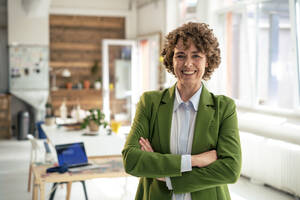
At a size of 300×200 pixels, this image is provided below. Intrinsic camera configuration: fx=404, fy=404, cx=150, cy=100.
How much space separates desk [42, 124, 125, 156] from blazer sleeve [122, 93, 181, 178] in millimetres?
2434

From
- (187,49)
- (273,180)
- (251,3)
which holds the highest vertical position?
(251,3)

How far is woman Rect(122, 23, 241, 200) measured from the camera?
1.84 m

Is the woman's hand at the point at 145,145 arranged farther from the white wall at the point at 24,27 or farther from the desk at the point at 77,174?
the white wall at the point at 24,27

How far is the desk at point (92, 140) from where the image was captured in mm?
4425

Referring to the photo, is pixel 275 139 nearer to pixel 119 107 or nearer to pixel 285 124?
pixel 285 124

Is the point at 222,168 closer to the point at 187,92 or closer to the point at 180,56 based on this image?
the point at 187,92

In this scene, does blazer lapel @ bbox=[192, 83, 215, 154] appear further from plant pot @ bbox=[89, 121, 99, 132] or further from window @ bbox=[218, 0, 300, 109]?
window @ bbox=[218, 0, 300, 109]

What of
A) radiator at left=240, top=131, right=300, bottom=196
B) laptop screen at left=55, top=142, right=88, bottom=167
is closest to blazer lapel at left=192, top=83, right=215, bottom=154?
laptop screen at left=55, top=142, right=88, bottom=167

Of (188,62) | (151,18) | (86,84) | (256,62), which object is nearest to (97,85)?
(86,84)

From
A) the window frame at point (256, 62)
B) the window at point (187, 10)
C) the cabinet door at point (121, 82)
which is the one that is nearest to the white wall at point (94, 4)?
the cabinet door at point (121, 82)

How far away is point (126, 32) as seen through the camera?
11.3m

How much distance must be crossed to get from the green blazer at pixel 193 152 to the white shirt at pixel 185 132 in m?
0.02

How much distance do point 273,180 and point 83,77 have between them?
23.2ft

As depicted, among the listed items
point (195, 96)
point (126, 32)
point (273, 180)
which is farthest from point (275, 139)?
point (126, 32)
